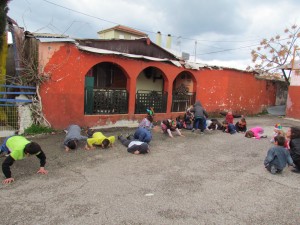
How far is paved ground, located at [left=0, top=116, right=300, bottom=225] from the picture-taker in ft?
11.5

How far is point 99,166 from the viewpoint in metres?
5.57

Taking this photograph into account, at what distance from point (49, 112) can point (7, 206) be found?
4.86m

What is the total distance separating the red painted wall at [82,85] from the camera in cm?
811

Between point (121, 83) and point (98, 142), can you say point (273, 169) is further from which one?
point (121, 83)

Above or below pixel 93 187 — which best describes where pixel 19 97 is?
above

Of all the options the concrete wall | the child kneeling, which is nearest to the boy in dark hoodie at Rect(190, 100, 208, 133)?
the child kneeling

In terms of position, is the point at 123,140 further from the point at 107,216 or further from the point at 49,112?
the point at 107,216

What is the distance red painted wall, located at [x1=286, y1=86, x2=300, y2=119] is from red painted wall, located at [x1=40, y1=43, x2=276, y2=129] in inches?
142

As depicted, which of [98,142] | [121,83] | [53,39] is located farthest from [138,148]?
[121,83]

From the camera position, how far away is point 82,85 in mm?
8742

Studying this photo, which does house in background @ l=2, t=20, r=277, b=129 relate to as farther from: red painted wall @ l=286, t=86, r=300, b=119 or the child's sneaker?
the child's sneaker

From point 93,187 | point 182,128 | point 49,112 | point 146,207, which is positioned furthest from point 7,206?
point 182,128

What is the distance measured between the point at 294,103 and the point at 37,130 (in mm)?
15204

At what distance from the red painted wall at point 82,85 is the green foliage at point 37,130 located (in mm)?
291
